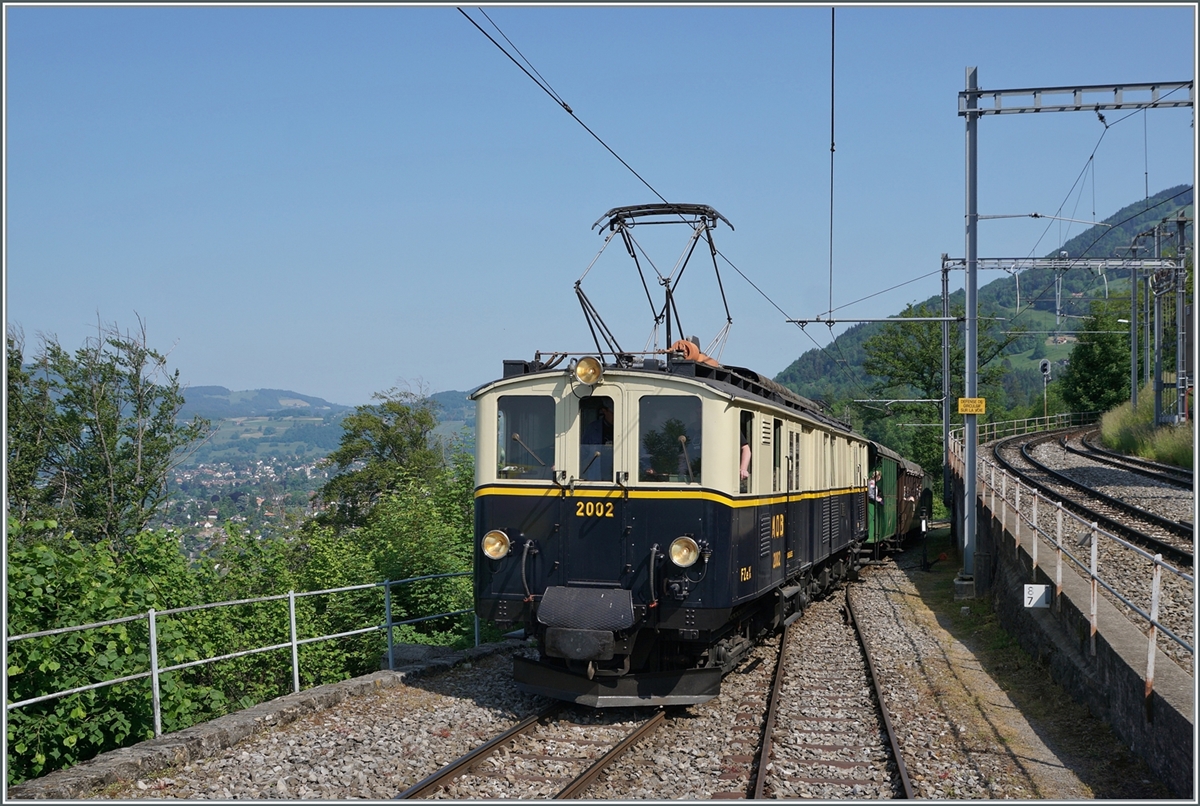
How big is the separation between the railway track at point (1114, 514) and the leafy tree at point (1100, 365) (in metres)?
34.5

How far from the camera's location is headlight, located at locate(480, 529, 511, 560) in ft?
31.5

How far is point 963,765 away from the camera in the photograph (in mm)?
7918

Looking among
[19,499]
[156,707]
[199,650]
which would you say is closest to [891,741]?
[156,707]

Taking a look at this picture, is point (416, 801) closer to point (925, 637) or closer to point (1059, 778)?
point (1059, 778)

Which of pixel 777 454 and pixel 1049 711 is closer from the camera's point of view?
pixel 1049 711

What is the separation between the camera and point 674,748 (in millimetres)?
8375

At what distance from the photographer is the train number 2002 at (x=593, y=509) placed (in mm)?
9398

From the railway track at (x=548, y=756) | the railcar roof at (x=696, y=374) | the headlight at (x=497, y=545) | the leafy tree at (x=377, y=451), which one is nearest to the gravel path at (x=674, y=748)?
the railway track at (x=548, y=756)

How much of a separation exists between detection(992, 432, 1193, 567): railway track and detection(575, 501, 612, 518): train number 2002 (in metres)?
9.13

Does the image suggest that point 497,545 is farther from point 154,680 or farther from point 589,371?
point 154,680

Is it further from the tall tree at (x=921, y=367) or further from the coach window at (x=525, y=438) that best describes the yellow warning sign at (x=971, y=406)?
the tall tree at (x=921, y=367)

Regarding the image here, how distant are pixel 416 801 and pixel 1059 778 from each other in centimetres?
475

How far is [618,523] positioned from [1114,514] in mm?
14395

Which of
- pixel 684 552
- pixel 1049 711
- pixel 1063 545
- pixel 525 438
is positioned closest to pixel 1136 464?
pixel 1063 545
